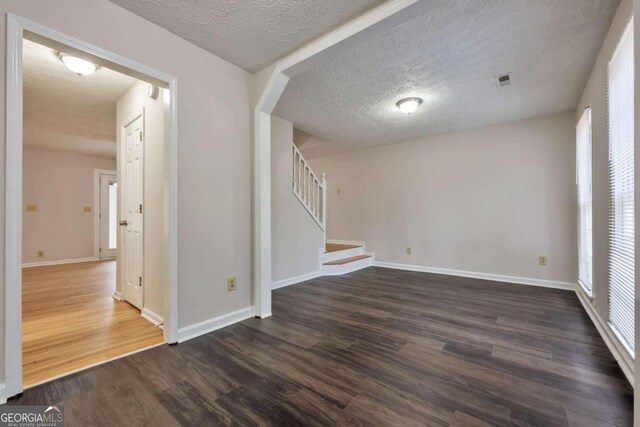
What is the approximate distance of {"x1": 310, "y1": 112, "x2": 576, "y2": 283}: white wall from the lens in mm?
3646

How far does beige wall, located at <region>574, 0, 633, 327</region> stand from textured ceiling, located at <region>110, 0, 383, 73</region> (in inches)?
74.4

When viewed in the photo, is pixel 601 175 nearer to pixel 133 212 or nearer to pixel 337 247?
pixel 337 247

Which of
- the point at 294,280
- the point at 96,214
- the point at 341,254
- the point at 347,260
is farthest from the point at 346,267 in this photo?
the point at 96,214

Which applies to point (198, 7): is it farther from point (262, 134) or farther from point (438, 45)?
point (438, 45)

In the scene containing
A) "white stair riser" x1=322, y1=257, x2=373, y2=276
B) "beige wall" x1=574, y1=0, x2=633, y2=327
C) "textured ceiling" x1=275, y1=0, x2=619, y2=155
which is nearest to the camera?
"textured ceiling" x1=275, y1=0, x2=619, y2=155

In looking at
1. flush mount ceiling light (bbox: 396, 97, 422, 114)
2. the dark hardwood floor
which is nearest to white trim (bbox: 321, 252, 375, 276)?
the dark hardwood floor

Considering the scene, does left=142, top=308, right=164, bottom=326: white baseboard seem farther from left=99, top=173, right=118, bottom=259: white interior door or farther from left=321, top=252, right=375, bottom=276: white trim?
left=99, top=173, right=118, bottom=259: white interior door

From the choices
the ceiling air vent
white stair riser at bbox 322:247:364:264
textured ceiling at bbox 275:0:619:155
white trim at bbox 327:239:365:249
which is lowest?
white stair riser at bbox 322:247:364:264

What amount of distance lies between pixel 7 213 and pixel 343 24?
2.31 m

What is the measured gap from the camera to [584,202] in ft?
9.90

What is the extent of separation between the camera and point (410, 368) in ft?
5.69

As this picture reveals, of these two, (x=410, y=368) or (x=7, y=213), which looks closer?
(x=7, y=213)

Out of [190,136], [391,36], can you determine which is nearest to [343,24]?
[391,36]

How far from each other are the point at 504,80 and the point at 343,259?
3.43 metres
